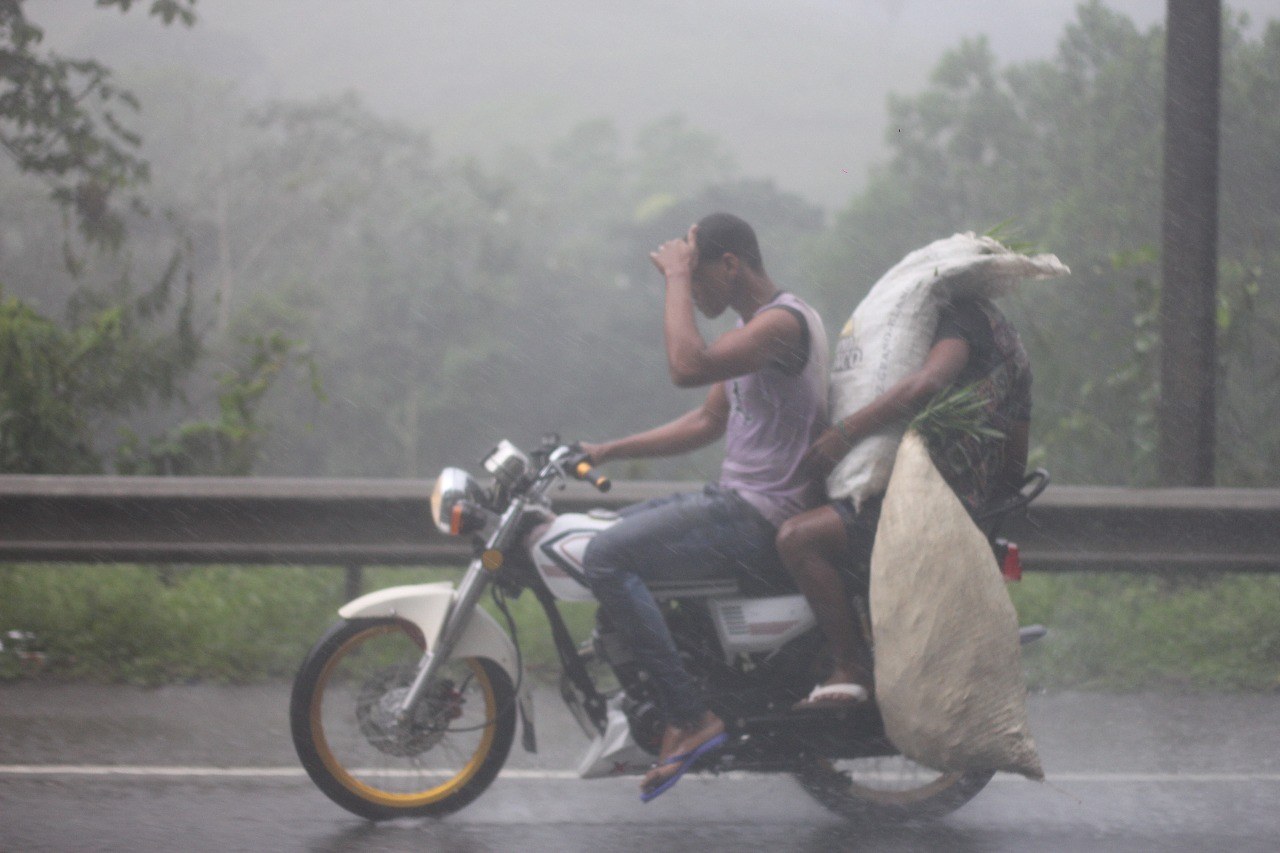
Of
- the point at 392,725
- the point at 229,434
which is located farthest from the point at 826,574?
the point at 229,434

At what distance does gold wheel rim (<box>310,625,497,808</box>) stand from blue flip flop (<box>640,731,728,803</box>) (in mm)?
540

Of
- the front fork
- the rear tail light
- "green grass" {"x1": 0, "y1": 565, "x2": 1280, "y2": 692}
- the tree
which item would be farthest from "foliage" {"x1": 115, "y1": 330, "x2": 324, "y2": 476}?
the rear tail light

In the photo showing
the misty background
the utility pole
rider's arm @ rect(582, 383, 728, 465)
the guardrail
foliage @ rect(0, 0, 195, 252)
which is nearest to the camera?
rider's arm @ rect(582, 383, 728, 465)

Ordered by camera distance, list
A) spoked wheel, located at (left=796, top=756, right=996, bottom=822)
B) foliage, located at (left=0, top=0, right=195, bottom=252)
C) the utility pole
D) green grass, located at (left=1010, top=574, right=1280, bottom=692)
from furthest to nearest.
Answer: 1. foliage, located at (left=0, top=0, right=195, bottom=252)
2. the utility pole
3. green grass, located at (left=1010, top=574, right=1280, bottom=692)
4. spoked wheel, located at (left=796, top=756, right=996, bottom=822)

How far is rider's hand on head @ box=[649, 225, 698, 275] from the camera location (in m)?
4.18

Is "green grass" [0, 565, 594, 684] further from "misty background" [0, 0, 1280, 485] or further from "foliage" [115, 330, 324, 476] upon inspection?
"misty background" [0, 0, 1280, 485]

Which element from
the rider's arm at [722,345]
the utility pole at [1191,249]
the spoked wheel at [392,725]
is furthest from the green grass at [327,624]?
the rider's arm at [722,345]

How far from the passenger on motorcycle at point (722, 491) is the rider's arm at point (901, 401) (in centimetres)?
10

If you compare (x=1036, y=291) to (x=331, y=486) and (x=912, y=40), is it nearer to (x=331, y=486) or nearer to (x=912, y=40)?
(x=331, y=486)

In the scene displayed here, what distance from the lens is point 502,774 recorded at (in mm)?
4934

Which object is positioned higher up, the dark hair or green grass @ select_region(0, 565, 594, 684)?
the dark hair

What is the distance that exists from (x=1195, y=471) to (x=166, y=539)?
480cm

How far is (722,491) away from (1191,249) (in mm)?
3906

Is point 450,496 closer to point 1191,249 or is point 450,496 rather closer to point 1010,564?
point 1010,564
